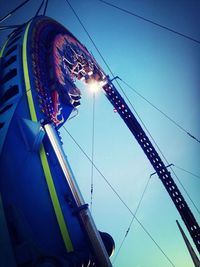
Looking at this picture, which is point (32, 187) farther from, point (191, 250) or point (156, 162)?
point (191, 250)

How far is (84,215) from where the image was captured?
316cm

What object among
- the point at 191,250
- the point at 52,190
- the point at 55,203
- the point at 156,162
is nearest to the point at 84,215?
the point at 55,203

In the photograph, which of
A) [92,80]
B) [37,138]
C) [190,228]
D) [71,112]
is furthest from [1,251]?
[92,80]

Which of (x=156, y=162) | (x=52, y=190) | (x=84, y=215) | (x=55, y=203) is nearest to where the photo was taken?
(x=84, y=215)

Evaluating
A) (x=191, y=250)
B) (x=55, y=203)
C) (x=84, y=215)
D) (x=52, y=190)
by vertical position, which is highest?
(x=52, y=190)

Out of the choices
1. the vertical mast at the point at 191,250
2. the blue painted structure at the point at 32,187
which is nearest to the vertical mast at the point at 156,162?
the vertical mast at the point at 191,250

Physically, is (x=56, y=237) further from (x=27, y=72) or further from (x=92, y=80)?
(x=92, y=80)

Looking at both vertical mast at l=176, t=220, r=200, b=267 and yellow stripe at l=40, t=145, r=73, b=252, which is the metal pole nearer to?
yellow stripe at l=40, t=145, r=73, b=252

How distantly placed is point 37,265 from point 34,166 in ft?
5.79

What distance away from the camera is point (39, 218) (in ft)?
Result: 11.2

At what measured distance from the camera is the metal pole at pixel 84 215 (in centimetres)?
292

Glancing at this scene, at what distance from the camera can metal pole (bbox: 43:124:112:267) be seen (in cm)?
292

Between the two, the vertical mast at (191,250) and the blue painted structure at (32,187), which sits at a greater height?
the blue painted structure at (32,187)

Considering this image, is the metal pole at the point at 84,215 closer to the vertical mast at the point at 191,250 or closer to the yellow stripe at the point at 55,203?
the yellow stripe at the point at 55,203
